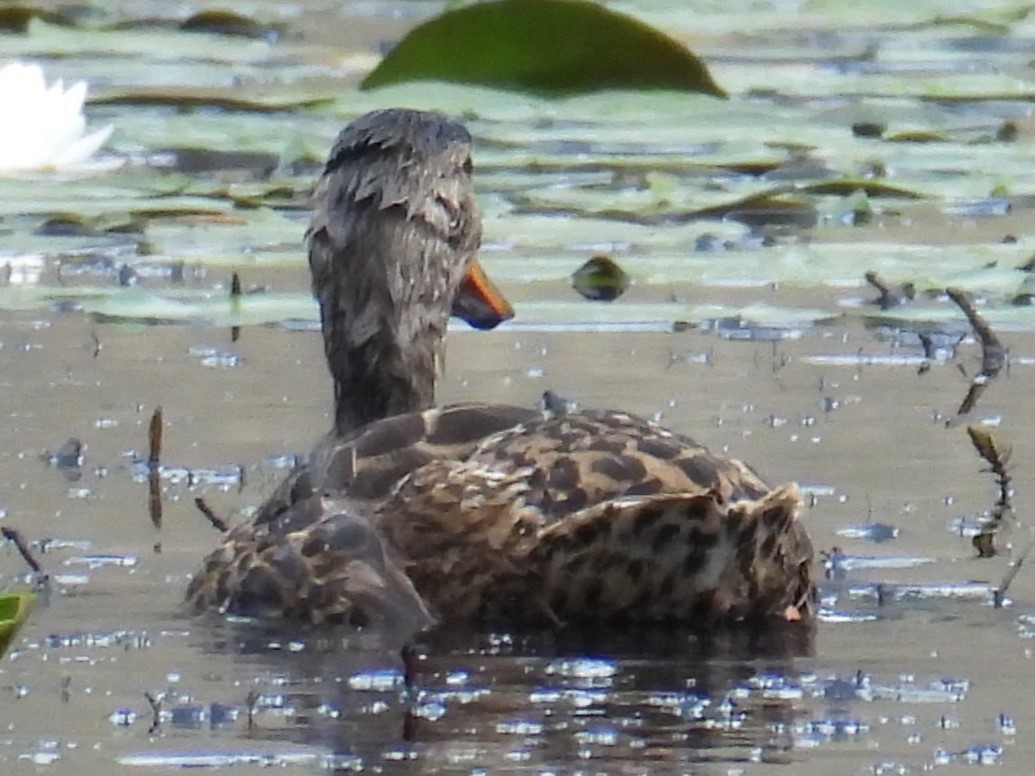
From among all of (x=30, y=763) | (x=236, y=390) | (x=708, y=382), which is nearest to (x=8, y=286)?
(x=236, y=390)

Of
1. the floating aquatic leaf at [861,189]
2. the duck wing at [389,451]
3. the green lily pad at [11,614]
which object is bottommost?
the floating aquatic leaf at [861,189]

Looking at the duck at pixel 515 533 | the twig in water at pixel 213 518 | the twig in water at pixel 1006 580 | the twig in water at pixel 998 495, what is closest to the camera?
the duck at pixel 515 533

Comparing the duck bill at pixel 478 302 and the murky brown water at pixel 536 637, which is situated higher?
the duck bill at pixel 478 302

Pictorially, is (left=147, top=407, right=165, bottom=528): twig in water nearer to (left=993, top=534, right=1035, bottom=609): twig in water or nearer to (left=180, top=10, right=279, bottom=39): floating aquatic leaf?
(left=993, top=534, right=1035, bottom=609): twig in water

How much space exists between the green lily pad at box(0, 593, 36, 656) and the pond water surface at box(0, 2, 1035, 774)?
76 centimetres

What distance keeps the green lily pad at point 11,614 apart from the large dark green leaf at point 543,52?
257 inches

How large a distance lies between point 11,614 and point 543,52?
7345 mm

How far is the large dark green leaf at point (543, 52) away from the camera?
34.6 feet

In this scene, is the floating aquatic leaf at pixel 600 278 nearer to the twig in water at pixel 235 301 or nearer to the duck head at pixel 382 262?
the twig in water at pixel 235 301

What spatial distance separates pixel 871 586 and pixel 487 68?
17.7 ft

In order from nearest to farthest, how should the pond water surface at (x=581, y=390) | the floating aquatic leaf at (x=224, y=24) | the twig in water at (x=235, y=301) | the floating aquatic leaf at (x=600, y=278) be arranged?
the pond water surface at (x=581, y=390) → the twig in water at (x=235, y=301) → the floating aquatic leaf at (x=600, y=278) → the floating aquatic leaf at (x=224, y=24)

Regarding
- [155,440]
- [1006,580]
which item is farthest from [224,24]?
[1006,580]

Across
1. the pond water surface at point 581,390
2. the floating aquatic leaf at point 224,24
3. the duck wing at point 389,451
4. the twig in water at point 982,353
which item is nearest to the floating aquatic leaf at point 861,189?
the pond water surface at point 581,390

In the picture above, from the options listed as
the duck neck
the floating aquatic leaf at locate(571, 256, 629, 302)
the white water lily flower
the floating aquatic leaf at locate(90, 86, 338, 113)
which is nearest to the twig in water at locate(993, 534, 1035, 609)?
the duck neck
